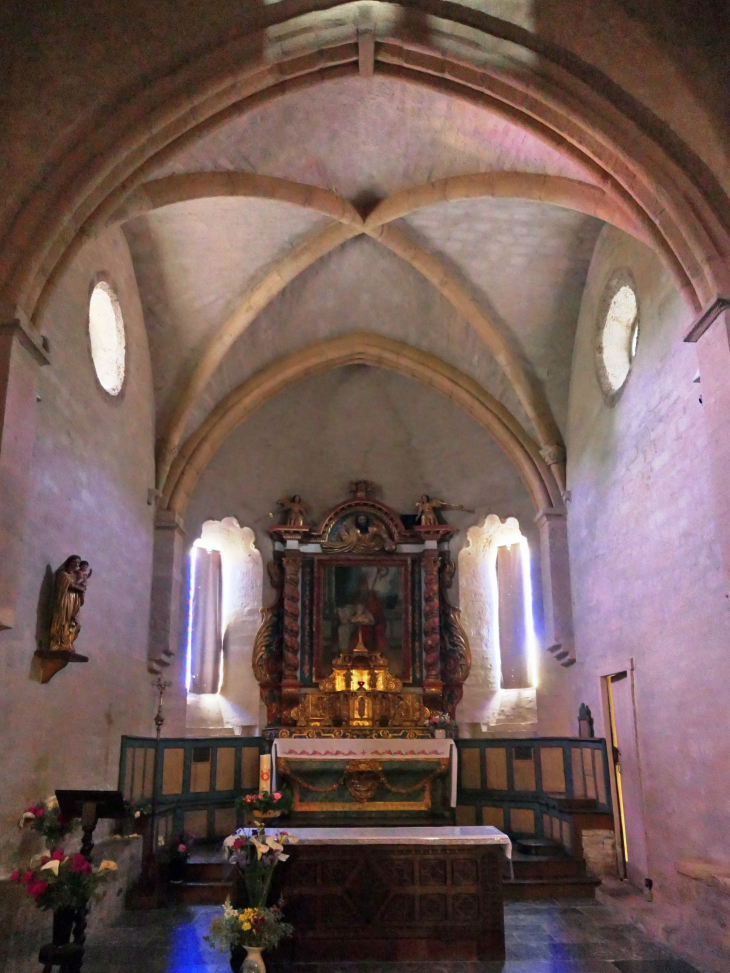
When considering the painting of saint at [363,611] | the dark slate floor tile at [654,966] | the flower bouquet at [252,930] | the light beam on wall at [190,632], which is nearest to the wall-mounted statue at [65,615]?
the flower bouquet at [252,930]

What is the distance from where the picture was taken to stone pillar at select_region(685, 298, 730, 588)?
700 centimetres

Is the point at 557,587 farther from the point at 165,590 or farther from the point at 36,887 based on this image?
the point at 36,887

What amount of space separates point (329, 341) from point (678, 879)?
9.95 metres

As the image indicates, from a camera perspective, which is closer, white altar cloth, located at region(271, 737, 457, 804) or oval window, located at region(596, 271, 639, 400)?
oval window, located at region(596, 271, 639, 400)

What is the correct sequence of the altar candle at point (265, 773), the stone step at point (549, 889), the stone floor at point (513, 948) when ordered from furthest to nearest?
1. the altar candle at point (265, 773)
2. the stone step at point (549, 889)
3. the stone floor at point (513, 948)

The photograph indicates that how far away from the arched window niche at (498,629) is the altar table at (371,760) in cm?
231

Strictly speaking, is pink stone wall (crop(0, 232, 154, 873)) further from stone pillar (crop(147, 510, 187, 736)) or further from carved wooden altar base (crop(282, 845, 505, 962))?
carved wooden altar base (crop(282, 845, 505, 962))

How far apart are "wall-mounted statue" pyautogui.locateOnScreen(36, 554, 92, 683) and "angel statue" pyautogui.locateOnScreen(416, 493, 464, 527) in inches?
282

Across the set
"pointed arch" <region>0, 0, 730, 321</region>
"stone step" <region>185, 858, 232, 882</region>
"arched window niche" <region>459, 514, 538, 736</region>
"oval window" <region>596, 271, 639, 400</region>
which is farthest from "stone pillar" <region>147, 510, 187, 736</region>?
"oval window" <region>596, 271, 639, 400</region>

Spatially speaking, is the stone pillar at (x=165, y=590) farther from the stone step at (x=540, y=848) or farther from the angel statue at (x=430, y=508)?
the stone step at (x=540, y=848)

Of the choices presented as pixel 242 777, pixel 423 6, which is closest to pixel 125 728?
pixel 242 777

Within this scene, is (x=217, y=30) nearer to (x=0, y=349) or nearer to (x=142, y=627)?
(x=0, y=349)

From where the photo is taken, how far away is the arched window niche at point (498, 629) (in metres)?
14.4

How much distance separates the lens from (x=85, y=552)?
9.80 m
